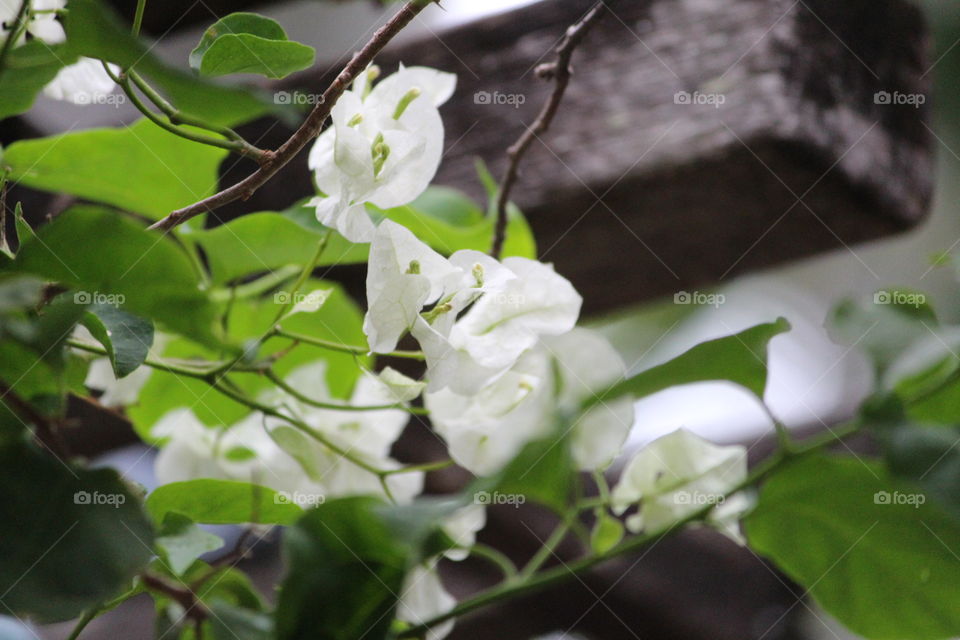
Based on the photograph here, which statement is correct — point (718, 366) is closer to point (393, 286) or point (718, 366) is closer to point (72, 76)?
point (393, 286)

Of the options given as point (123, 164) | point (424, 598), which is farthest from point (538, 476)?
point (123, 164)

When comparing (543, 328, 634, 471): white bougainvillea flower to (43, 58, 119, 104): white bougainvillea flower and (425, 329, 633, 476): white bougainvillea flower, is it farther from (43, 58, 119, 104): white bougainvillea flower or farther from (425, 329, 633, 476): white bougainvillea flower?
(43, 58, 119, 104): white bougainvillea flower

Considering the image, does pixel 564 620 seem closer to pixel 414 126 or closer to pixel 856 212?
pixel 856 212

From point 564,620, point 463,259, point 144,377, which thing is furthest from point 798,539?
point 564,620

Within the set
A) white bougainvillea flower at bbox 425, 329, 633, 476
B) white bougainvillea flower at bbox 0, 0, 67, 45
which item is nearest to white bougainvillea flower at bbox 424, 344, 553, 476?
white bougainvillea flower at bbox 425, 329, 633, 476

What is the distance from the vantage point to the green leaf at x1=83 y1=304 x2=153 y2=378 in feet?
0.81

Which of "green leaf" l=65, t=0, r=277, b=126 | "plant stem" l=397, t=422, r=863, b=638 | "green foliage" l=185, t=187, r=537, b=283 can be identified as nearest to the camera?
"green leaf" l=65, t=0, r=277, b=126

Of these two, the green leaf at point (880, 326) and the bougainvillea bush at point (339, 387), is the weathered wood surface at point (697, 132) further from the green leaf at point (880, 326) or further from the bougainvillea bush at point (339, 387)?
the green leaf at point (880, 326)

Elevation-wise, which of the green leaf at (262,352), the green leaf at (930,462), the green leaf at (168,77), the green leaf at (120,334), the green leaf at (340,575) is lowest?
the green leaf at (262,352)

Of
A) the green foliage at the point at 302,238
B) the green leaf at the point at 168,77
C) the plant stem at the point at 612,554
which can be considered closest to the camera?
the green leaf at the point at 168,77

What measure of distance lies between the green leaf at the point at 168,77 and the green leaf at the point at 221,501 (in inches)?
6.0

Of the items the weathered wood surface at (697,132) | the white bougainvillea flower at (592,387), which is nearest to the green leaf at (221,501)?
the white bougainvillea flower at (592,387)

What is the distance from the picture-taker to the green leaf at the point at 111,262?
0.22 meters

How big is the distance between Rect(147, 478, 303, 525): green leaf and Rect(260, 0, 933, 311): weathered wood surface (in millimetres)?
259
